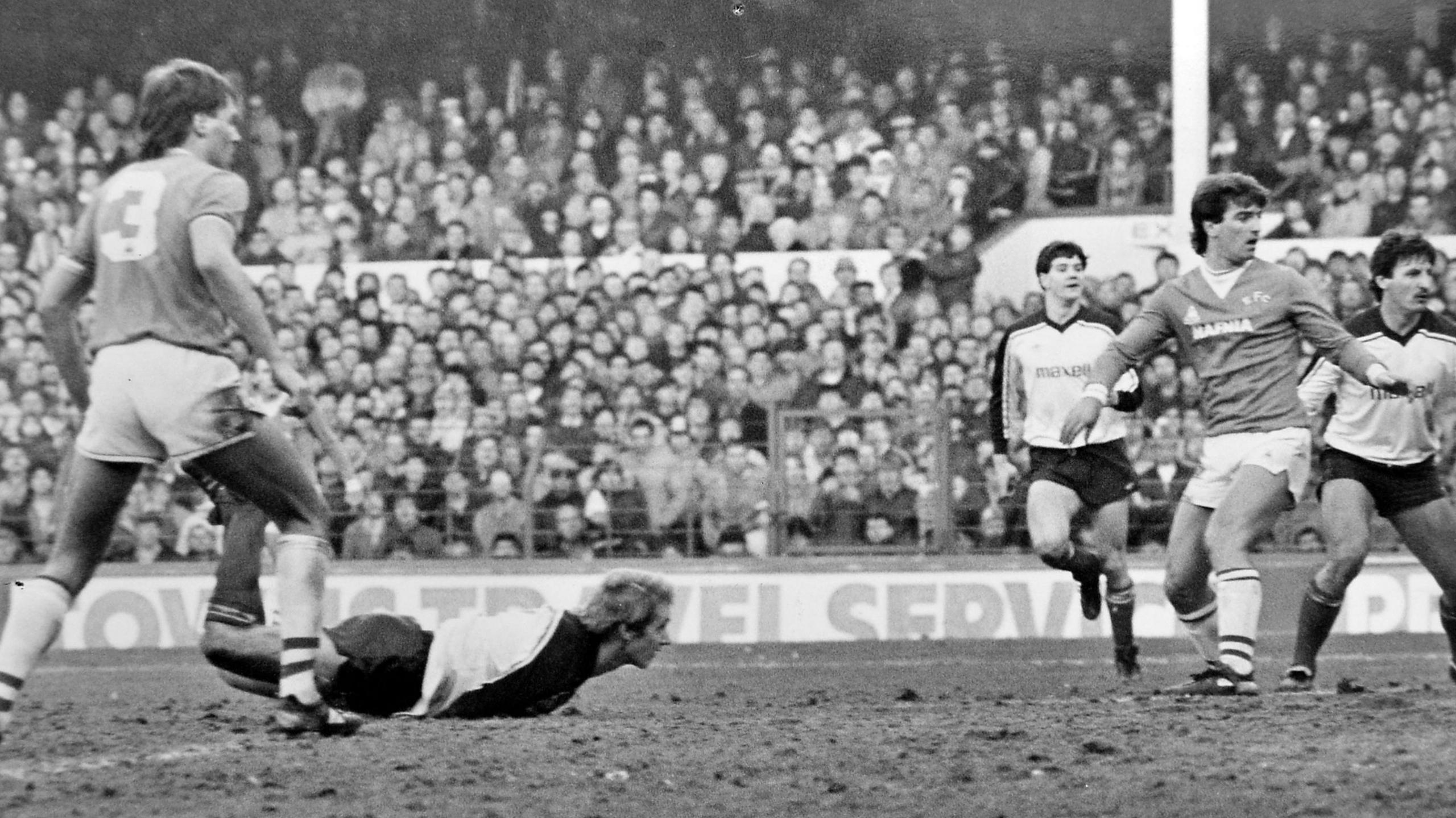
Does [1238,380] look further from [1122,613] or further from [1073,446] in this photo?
[1122,613]

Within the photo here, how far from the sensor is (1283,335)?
8781 mm

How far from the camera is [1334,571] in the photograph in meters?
9.70

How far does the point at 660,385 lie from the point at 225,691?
5748mm

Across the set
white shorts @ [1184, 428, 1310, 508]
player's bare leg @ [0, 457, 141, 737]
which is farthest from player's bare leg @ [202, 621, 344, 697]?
white shorts @ [1184, 428, 1310, 508]

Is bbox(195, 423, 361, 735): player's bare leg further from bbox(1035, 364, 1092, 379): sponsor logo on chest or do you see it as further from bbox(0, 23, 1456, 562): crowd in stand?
bbox(0, 23, 1456, 562): crowd in stand

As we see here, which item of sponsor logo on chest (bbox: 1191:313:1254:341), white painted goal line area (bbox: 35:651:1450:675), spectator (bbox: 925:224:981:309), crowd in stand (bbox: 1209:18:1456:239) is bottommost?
white painted goal line area (bbox: 35:651:1450:675)

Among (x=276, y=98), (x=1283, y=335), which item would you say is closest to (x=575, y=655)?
(x=1283, y=335)

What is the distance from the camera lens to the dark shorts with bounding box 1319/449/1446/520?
31.4 feet

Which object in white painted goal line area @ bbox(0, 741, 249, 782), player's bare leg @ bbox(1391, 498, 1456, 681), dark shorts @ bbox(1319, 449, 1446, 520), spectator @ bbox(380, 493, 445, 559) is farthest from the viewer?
spectator @ bbox(380, 493, 445, 559)

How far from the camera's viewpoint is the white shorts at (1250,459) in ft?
28.5

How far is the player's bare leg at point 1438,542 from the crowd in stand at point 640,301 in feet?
10.2

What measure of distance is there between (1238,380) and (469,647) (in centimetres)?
359

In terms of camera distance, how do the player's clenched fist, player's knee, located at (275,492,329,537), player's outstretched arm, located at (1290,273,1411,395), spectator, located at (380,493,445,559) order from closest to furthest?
player's knee, located at (275,492,329,537), player's outstretched arm, located at (1290,273,1411,395), the player's clenched fist, spectator, located at (380,493,445,559)

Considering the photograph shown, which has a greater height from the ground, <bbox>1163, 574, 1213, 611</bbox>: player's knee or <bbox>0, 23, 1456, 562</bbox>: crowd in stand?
<bbox>0, 23, 1456, 562</bbox>: crowd in stand
